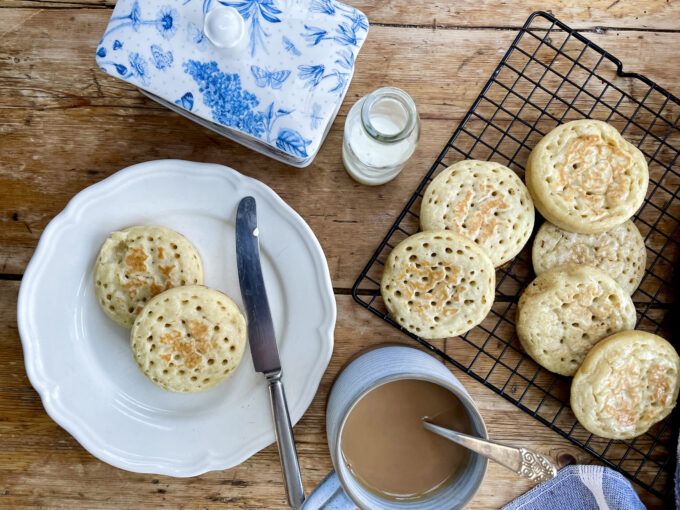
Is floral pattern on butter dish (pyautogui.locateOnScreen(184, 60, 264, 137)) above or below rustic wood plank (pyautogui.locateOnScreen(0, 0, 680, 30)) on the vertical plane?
below

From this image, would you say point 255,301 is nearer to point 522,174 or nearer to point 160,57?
point 160,57

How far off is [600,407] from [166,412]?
0.89 meters

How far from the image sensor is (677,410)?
121 cm

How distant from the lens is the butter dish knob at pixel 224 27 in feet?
3.07

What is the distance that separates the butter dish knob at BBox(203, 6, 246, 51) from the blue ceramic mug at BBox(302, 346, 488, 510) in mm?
620

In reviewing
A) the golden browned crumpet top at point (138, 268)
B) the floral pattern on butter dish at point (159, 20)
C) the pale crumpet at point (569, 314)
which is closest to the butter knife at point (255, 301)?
the golden browned crumpet top at point (138, 268)

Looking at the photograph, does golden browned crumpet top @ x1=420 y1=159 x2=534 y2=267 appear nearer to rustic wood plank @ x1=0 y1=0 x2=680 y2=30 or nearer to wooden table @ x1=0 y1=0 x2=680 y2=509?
wooden table @ x1=0 y1=0 x2=680 y2=509

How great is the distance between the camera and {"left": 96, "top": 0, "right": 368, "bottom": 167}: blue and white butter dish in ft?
3.23

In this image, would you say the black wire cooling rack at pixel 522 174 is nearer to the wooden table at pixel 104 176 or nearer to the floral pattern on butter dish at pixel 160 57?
the wooden table at pixel 104 176

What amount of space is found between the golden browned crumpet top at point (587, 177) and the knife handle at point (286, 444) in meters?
0.66

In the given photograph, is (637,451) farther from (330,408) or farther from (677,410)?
(330,408)

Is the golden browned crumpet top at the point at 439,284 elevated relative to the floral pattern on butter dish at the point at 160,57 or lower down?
lower down

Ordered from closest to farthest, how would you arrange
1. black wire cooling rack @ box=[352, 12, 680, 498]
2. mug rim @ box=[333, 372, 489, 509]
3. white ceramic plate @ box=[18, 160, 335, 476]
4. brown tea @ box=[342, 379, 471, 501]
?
mug rim @ box=[333, 372, 489, 509] < brown tea @ box=[342, 379, 471, 501] < white ceramic plate @ box=[18, 160, 335, 476] < black wire cooling rack @ box=[352, 12, 680, 498]

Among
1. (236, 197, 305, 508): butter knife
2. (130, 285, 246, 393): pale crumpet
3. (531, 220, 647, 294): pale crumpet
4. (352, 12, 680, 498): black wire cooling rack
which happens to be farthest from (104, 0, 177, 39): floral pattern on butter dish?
(531, 220, 647, 294): pale crumpet
